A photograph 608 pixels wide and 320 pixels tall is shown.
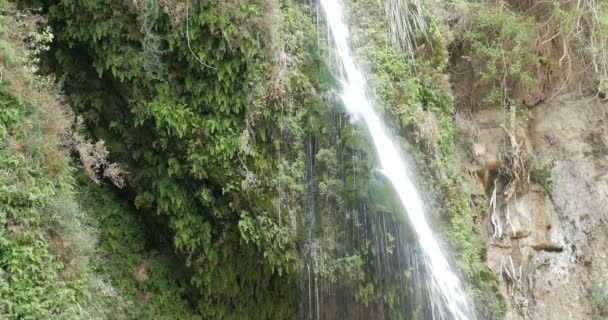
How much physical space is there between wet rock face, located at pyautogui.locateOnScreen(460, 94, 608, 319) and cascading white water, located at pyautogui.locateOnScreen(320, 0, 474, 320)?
2.63 metres

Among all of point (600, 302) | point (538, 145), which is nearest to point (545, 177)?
point (538, 145)

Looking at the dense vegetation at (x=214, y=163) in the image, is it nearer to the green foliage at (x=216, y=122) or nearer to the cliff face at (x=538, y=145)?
the green foliage at (x=216, y=122)

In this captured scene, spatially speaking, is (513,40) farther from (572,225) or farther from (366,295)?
(366,295)

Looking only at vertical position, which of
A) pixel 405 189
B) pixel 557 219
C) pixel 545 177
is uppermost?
pixel 545 177

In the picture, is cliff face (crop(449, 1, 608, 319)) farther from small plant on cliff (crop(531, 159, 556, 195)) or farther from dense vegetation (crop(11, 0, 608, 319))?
dense vegetation (crop(11, 0, 608, 319))

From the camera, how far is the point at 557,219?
34.4ft

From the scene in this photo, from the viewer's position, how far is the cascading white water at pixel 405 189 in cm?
712

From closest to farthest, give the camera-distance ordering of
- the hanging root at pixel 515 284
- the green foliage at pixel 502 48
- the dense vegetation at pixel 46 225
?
the dense vegetation at pixel 46 225 < the hanging root at pixel 515 284 < the green foliage at pixel 502 48

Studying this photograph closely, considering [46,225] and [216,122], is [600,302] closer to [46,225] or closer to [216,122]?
[216,122]

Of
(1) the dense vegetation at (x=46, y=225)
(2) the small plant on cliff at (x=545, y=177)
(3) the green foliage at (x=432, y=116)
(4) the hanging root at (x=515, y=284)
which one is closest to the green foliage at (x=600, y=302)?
(4) the hanging root at (x=515, y=284)

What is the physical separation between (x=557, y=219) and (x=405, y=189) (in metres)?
4.20

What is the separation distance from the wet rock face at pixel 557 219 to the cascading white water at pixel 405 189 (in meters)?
2.63

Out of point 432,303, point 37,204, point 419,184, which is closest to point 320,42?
point 419,184

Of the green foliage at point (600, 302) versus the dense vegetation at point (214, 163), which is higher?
the dense vegetation at point (214, 163)
